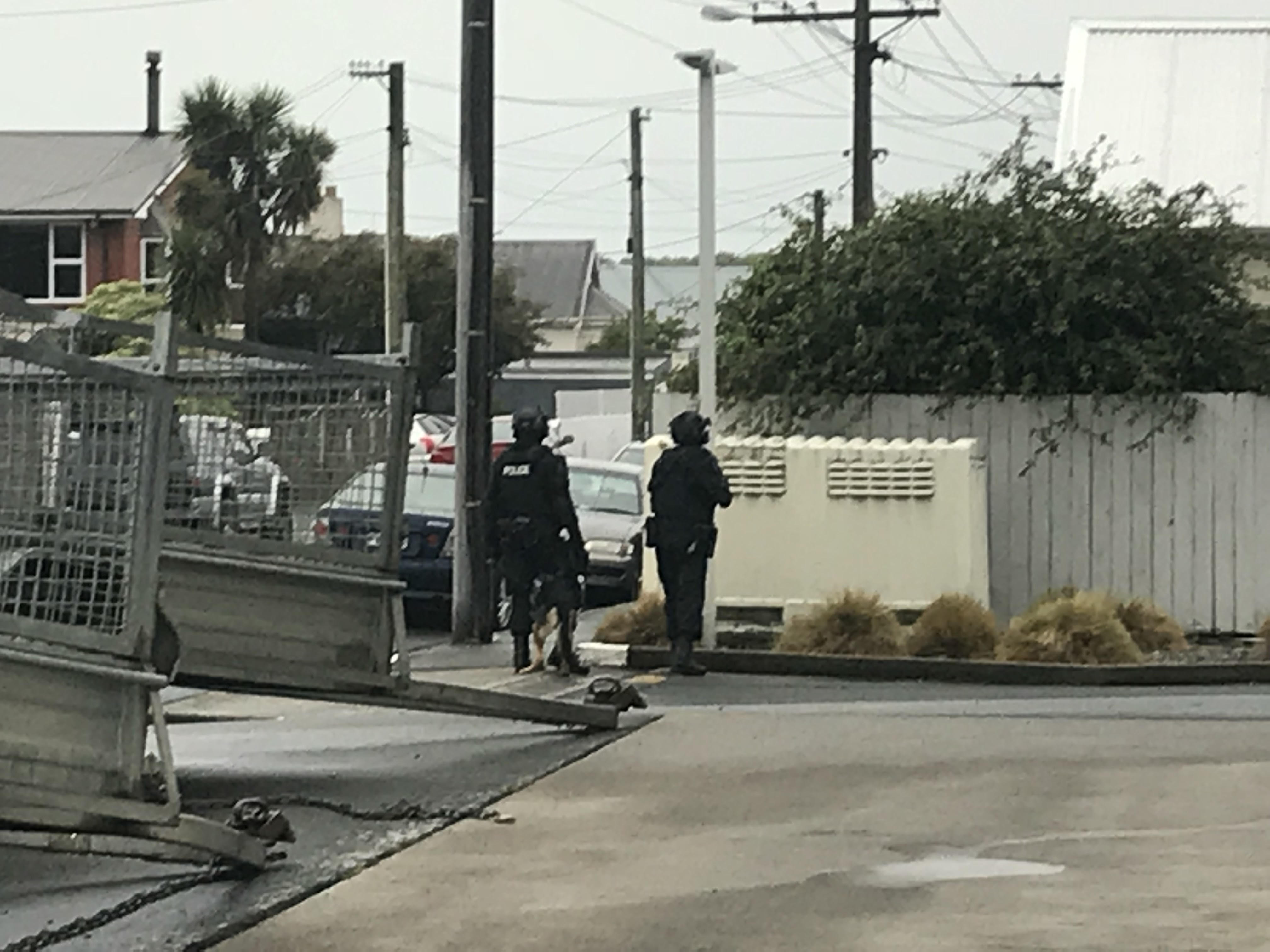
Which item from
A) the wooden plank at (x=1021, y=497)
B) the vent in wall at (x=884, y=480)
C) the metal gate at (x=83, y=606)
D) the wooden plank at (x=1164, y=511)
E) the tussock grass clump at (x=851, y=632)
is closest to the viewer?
the metal gate at (x=83, y=606)

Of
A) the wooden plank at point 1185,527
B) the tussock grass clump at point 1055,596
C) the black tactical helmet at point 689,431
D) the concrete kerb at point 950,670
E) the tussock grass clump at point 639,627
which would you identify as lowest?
the concrete kerb at point 950,670

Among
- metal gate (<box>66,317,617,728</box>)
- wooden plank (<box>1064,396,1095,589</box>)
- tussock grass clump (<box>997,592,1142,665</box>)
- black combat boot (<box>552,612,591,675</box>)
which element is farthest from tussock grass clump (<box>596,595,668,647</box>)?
metal gate (<box>66,317,617,728</box>)

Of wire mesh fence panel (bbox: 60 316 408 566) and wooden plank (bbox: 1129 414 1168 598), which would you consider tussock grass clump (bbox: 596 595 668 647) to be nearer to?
wooden plank (bbox: 1129 414 1168 598)

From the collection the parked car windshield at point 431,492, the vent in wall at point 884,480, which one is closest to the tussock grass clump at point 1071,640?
the vent in wall at point 884,480

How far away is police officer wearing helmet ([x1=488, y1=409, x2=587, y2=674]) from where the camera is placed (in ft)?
53.0

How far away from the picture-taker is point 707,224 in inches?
730

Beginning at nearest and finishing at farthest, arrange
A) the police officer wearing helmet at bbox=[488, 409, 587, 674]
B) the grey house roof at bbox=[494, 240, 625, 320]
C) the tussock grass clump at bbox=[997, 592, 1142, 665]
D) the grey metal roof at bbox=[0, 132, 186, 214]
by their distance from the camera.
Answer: the police officer wearing helmet at bbox=[488, 409, 587, 674]
the tussock grass clump at bbox=[997, 592, 1142, 665]
the grey metal roof at bbox=[0, 132, 186, 214]
the grey house roof at bbox=[494, 240, 625, 320]

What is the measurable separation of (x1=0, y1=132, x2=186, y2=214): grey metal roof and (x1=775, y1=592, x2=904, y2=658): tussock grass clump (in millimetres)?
44410

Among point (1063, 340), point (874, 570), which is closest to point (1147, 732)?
point (874, 570)

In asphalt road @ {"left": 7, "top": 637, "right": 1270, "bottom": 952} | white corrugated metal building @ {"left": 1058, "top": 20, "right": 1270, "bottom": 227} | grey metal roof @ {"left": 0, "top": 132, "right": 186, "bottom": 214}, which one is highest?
grey metal roof @ {"left": 0, "top": 132, "right": 186, "bottom": 214}

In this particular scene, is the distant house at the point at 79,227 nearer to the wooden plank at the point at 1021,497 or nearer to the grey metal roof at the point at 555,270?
the grey metal roof at the point at 555,270

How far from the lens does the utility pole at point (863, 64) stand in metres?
35.6

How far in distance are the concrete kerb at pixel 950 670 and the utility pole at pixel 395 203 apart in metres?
19.7

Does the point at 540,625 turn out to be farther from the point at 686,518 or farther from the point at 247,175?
the point at 247,175
